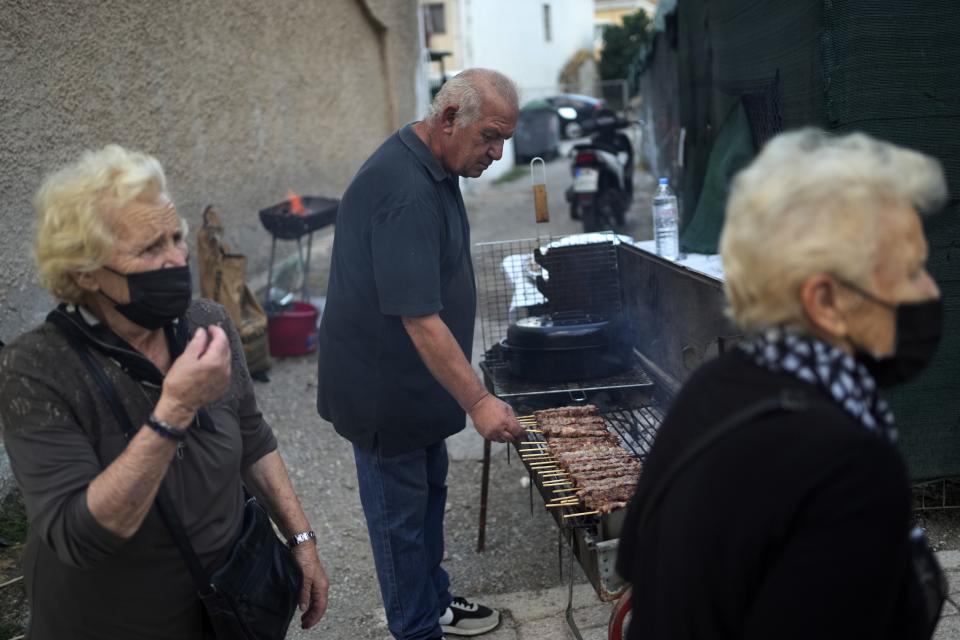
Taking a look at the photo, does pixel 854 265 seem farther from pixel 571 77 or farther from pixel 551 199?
pixel 571 77

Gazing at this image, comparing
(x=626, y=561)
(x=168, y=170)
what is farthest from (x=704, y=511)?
(x=168, y=170)

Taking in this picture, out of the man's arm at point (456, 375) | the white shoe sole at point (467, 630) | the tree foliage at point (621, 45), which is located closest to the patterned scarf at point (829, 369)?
the man's arm at point (456, 375)

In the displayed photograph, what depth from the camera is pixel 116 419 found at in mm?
2021

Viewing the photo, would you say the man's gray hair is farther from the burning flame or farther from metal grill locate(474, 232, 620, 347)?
the burning flame

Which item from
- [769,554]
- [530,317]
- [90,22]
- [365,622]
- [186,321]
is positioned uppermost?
[90,22]

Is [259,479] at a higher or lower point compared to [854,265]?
lower

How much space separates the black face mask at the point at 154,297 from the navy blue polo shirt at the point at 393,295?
1004 millimetres

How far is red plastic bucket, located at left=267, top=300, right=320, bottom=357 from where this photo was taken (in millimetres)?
7809

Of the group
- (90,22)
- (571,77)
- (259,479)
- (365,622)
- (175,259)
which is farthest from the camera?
(571,77)

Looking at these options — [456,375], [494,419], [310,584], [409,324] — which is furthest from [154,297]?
[494,419]

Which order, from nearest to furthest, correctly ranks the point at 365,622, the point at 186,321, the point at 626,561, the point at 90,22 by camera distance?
the point at 626,561 < the point at 186,321 < the point at 365,622 < the point at 90,22

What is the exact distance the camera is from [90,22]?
6469 millimetres

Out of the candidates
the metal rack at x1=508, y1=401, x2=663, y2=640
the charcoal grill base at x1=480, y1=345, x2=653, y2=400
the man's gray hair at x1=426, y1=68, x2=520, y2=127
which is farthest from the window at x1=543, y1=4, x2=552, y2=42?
the man's gray hair at x1=426, y1=68, x2=520, y2=127

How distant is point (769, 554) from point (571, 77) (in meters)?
39.2
